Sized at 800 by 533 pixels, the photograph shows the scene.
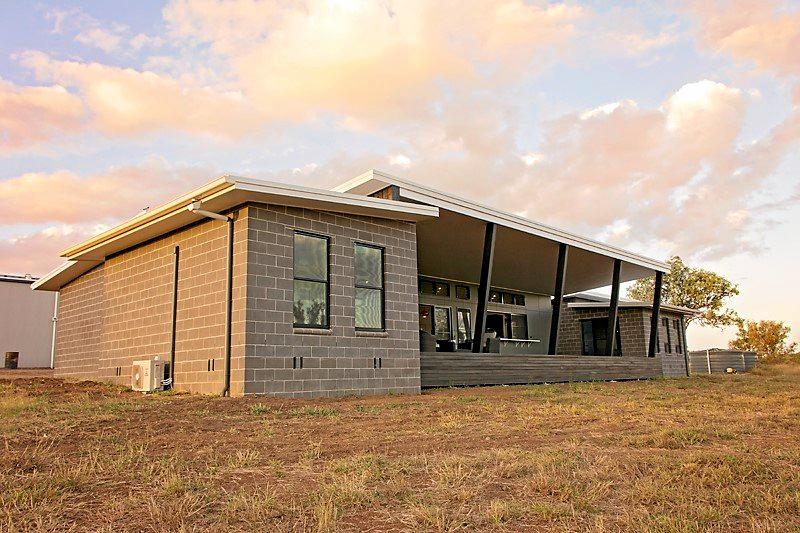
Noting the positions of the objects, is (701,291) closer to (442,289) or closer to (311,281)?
(442,289)

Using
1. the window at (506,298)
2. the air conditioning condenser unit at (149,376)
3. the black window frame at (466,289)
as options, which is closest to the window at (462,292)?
the black window frame at (466,289)

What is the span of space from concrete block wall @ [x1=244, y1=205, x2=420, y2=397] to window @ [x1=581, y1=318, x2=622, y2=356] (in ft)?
49.6

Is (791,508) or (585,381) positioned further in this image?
(585,381)

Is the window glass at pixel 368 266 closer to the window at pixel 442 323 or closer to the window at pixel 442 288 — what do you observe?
the window at pixel 442 323

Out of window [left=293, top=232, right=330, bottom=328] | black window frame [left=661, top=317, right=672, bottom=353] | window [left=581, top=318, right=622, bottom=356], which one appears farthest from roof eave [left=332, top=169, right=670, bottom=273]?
black window frame [left=661, top=317, right=672, bottom=353]

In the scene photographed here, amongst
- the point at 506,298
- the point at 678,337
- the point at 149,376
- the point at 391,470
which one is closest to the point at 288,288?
the point at 149,376

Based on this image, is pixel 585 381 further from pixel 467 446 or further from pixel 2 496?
pixel 2 496

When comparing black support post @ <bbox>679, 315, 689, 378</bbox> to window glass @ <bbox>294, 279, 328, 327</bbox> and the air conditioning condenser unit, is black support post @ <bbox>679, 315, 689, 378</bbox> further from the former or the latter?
the air conditioning condenser unit

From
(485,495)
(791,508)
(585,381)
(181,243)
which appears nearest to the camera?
(791,508)

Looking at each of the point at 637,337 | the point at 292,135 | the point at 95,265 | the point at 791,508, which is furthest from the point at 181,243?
the point at 637,337

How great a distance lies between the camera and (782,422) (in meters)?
8.16

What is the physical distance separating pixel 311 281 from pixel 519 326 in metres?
16.9

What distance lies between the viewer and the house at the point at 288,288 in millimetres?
10742

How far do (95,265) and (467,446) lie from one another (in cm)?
1530
